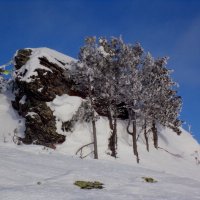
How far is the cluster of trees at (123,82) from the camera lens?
4153 cm

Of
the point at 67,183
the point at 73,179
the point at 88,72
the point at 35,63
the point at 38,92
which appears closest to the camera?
the point at 67,183

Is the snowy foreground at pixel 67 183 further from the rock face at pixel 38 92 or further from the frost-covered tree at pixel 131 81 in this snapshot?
the frost-covered tree at pixel 131 81

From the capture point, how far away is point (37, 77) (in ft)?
145

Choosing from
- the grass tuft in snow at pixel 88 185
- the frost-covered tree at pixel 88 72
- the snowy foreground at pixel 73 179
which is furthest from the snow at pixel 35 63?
the grass tuft in snow at pixel 88 185

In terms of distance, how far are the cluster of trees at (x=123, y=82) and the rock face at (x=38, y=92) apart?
2.79 m

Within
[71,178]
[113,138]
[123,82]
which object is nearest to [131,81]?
[123,82]

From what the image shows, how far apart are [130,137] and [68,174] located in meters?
34.0

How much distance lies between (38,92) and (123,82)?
29.6 feet

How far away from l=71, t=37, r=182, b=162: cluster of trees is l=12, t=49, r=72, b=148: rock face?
279 centimetres

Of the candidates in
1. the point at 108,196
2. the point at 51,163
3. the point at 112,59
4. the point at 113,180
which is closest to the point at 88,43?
the point at 112,59

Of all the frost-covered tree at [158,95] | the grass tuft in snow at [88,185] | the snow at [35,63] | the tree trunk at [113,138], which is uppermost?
the snow at [35,63]

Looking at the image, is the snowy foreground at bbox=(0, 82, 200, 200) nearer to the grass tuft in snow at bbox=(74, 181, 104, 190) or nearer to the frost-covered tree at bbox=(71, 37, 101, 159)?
the grass tuft in snow at bbox=(74, 181, 104, 190)

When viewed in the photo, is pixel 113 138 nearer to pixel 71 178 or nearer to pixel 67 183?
pixel 71 178

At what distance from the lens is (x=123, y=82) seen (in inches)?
1665
